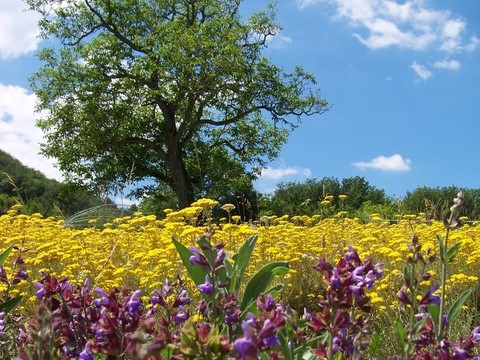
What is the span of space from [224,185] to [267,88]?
386 cm

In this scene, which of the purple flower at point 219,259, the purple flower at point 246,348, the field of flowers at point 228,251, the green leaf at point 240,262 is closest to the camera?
the purple flower at point 246,348

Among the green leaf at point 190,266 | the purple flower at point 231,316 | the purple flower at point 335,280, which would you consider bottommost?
the purple flower at point 231,316

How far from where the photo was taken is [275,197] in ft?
81.9

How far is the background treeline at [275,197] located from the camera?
2253cm

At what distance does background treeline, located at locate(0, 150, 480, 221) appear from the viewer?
22.5 m

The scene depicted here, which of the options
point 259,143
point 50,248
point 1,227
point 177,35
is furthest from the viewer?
point 259,143

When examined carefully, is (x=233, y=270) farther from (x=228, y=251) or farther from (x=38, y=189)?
(x=38, y=189)

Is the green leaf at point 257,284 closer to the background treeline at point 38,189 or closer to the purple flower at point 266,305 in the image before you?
the purple flower at point 266,305

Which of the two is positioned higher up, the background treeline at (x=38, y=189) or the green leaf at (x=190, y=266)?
the background treeline at (x=38, y=189)

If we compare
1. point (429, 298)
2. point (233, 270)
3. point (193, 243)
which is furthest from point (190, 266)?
point (193, 243)

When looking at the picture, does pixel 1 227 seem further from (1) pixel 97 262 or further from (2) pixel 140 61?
(2) pixel 140 61

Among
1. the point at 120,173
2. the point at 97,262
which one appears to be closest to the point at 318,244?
the point at 97,262

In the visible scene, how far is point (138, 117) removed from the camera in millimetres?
24500

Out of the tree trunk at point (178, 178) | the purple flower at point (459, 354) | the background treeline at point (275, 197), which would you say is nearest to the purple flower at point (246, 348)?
the purple flower at point (459, 354)
